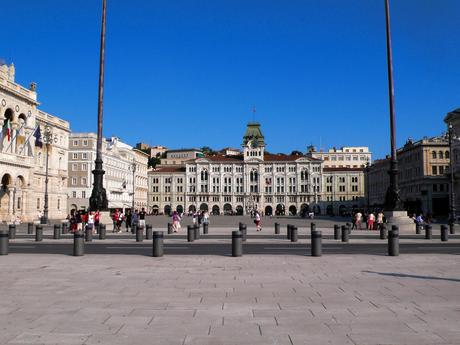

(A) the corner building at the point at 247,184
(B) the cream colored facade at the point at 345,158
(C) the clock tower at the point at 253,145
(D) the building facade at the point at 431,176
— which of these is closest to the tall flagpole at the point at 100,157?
(D) the building facade at the point at 431,176

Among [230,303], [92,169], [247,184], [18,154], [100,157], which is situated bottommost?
[230,303]

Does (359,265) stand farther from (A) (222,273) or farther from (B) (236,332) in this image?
(B) (236,332)

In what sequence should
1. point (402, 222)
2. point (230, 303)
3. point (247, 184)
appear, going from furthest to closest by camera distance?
1. point (247, 184)
2. point (402, 222)
3. point (230, 303)

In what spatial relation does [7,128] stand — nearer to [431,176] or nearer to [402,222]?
[402,222]

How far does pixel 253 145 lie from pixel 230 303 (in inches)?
5759

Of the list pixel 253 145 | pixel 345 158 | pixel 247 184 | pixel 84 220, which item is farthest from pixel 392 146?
pixel 345 158

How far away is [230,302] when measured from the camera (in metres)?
9.19

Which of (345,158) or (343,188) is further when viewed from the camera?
(345,158)

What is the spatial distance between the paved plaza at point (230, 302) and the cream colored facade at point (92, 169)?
67133mm

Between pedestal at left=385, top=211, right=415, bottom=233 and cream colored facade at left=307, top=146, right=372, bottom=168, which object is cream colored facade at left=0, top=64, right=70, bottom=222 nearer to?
pedestal at left=385, top=211, right=415, bottom=233

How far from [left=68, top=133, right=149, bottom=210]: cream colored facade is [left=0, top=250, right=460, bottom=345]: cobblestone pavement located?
67460mm

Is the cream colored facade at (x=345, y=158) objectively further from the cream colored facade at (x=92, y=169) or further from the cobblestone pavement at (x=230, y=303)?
the cobblestone pavement at (x=230, y=303)

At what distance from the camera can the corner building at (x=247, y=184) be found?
150375mm

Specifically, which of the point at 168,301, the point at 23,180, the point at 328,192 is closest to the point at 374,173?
the point at 328,192
